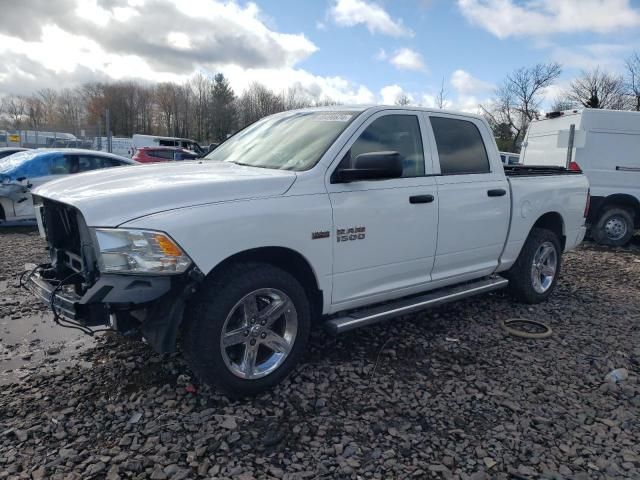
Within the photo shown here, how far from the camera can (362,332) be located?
14.6 feet

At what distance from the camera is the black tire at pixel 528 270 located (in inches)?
208

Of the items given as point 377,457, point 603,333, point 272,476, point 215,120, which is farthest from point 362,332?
point 215,120

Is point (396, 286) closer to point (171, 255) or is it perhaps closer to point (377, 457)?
point (377, 457)

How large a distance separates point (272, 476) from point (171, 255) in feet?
4.27

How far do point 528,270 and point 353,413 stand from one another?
310cm

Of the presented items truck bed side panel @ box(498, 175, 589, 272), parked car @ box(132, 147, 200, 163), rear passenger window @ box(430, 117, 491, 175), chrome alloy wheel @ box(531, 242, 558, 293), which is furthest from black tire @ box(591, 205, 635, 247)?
parked car @ box(132, 147, 200, 163)

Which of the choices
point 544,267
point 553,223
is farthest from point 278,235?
point 553,223

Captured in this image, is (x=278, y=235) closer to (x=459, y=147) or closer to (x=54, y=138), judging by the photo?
(x=459, y=147)

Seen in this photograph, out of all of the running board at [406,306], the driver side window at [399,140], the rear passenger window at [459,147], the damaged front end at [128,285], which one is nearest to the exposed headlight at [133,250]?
the damaged front end at [128,285]

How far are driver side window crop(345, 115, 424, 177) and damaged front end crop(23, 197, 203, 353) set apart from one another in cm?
168

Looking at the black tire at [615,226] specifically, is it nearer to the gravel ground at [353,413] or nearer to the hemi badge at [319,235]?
the gravel ground at [353,413]

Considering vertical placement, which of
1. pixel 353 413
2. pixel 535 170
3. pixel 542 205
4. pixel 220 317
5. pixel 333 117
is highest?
pixel 333 117

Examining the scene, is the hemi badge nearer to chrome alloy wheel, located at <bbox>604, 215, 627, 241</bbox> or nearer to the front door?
the front door

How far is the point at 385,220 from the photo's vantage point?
3668 millimetres
